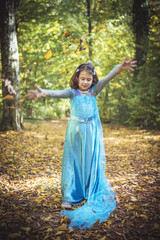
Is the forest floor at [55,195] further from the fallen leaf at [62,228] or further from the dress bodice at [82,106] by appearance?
the dress bodice at [82,106]

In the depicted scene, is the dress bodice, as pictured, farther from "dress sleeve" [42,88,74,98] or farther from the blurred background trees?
the blurred background trees

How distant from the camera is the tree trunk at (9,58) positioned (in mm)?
6591

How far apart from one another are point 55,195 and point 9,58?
19.1 feet

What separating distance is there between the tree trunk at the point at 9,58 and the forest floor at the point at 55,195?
1.54 metres

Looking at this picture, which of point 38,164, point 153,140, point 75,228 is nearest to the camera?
point 75,228

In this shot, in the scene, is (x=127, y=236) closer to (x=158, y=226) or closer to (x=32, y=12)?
(x=158, y=226)

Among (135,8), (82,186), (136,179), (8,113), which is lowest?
(136,179)

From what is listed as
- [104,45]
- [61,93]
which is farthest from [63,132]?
[61,93]

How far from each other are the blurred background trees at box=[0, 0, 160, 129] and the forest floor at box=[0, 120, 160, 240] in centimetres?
352

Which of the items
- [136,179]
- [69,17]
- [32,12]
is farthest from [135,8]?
[136,179]

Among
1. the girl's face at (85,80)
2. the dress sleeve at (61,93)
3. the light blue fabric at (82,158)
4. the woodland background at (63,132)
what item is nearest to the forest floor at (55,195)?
the woodland background at (63,132)

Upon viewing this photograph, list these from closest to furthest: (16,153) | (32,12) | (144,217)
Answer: (144,217), (16,153), (32,12)

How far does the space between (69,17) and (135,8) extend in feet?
13.1

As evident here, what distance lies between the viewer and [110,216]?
92.5 inches
